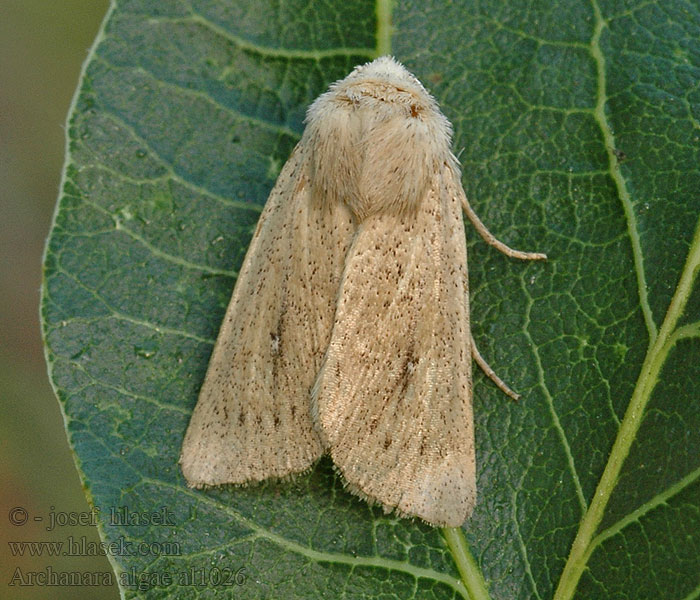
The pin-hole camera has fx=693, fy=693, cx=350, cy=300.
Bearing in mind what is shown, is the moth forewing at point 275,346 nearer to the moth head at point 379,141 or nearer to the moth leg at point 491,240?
the moth head at point 379,141

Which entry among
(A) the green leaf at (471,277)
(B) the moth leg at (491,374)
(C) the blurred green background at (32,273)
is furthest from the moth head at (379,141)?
(C) the blurred green background at (32,273)

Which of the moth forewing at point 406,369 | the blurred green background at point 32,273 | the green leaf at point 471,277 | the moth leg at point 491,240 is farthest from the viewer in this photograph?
the blurred green background at point 32,273

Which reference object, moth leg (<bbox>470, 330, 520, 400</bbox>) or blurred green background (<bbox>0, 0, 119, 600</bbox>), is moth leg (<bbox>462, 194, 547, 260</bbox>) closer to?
moth leg (<bbox>470, 330, 520, 400</bbox>)

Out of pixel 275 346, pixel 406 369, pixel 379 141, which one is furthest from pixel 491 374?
pixel 379 141

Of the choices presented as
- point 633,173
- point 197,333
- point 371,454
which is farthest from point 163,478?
point 633,173

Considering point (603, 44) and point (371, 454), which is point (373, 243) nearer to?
point (371, 454)

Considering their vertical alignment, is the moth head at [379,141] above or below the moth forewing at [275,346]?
above
